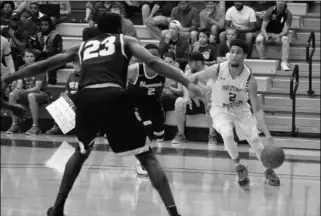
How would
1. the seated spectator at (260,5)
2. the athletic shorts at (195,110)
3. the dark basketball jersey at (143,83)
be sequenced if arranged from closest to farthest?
the dark basketball jersey at (143,83) → the athletic shorts at (195,110) → the seated spectator at (260,5)

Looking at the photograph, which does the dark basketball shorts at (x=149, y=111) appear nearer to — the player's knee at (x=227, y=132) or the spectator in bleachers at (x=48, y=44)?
the player's knee at (x=227, y=132)

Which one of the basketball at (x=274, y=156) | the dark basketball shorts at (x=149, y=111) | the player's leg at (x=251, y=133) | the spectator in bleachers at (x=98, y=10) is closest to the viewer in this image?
the basketball at (x=274, y=156)

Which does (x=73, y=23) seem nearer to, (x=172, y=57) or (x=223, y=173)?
(x=172, y=57)

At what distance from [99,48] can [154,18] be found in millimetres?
9020

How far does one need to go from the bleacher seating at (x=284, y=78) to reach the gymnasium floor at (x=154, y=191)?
4.17 ft

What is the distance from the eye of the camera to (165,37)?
594 inches

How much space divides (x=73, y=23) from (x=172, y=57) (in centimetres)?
330

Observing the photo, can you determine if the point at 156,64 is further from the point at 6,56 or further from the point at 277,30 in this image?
the point at 277,30

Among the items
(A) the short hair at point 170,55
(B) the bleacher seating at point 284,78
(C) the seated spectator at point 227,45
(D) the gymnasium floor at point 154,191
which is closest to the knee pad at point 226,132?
(D) the gymnasium floor at point 154,191

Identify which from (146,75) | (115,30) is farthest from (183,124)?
(115,30)

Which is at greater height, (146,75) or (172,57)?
(146,75)

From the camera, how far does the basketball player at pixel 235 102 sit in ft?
32.8

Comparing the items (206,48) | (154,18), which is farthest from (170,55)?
(154,18)

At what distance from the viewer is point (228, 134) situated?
1000cm
